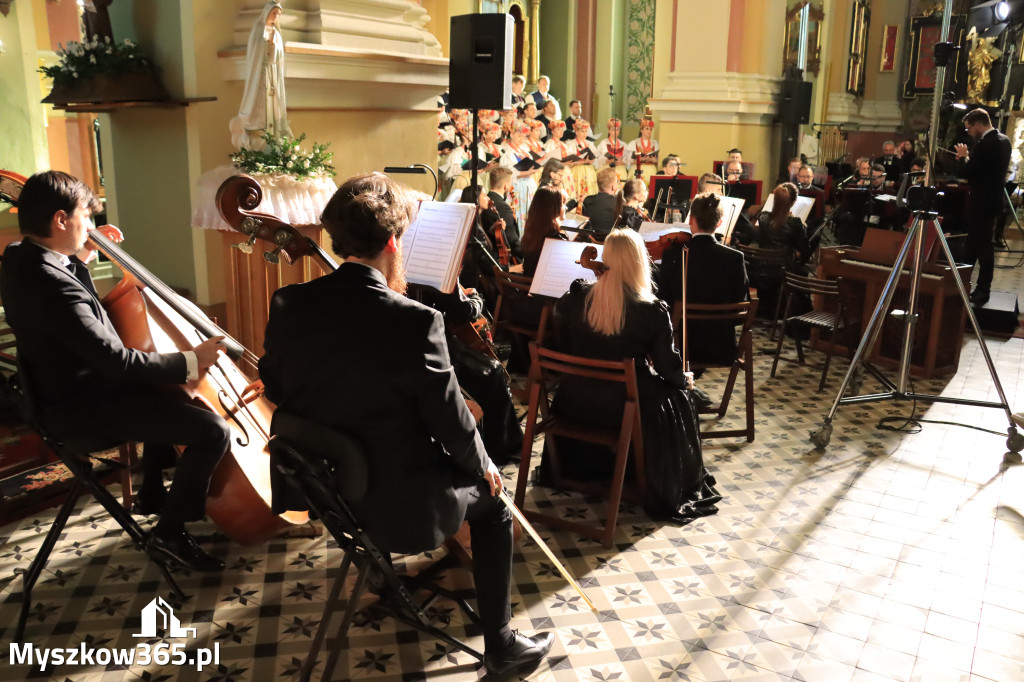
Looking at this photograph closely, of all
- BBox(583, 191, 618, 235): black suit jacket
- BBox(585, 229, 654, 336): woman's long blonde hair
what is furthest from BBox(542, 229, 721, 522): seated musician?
BBox(583, 191, 618, 235): black suit jacket

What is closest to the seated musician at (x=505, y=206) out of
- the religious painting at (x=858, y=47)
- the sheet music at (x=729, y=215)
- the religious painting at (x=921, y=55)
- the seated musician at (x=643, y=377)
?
the sheet music at (x=729, y=215)

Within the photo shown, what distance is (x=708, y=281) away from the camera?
14.9 ft

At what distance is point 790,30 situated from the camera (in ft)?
44.8

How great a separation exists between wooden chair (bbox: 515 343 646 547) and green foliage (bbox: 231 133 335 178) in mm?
2114

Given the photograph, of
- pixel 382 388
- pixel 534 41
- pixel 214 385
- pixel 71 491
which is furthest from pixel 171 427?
pixel 534 41

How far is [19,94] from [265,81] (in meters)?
3.73

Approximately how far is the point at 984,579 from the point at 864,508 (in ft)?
2.06

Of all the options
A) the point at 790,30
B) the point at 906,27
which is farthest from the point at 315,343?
the point at 906,27

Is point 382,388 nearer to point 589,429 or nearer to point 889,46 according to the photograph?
point 589,429

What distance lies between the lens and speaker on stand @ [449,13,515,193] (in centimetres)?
550

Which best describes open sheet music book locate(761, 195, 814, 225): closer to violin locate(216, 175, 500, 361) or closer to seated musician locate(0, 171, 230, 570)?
violin locate(216, 175, 500, 361)

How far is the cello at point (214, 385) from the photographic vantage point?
2.93 metres

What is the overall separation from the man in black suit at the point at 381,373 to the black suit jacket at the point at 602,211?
4875mm

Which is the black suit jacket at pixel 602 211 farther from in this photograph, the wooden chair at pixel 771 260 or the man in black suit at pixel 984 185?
the man in black suit at pixel 984 185
